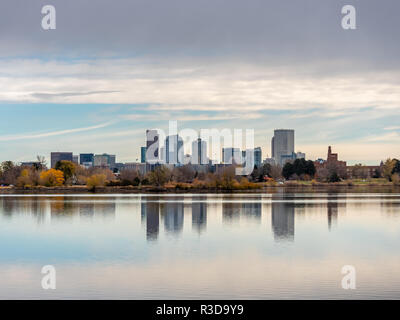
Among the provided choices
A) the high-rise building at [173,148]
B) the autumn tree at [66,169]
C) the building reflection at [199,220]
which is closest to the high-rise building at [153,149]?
the high-rise building at [173,148]

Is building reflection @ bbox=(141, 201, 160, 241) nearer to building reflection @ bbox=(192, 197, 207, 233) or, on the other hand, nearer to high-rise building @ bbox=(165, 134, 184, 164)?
building reflection @ bbox=(192, 197, 207, 233)

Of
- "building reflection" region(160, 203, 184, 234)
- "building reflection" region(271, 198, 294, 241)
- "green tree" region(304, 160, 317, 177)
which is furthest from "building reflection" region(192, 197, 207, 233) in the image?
"green tree" region(304, 160, 317, 177)

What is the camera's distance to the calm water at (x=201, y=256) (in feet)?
52.3

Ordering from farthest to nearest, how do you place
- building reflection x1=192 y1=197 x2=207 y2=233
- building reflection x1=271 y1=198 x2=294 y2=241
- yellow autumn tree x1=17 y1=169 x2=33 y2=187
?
yellow autumn tree x1=17 y1=169 x2=33 y2=187 < building reflection x1=192 y1=197 x2=207 y2=233 < building reflection x1=271 y1=198 x2=294 y2=241

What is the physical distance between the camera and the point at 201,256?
2166cm

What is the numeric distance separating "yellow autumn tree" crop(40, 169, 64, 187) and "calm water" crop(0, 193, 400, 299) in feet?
224

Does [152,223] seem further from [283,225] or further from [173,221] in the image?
[283,225]

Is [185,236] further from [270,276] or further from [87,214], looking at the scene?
[87,214]

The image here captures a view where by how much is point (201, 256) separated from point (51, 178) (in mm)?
87920

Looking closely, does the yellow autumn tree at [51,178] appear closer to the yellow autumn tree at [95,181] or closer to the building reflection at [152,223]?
the yellow autumn tree at [95,181]

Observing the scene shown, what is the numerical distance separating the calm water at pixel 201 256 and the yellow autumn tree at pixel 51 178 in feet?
224

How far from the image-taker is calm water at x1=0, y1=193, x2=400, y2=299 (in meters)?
15.9

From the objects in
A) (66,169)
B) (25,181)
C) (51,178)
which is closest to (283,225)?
(51,178)
